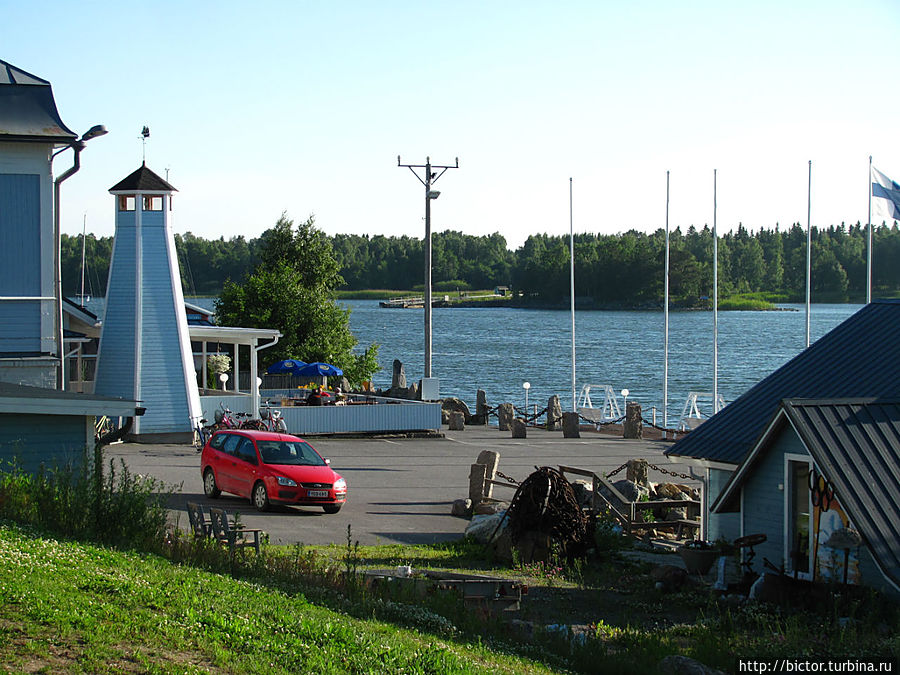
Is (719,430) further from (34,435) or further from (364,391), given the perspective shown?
(364,391)

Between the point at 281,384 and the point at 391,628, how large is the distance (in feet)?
103

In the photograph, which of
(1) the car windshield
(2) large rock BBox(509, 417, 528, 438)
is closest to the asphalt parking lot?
(2) large rock BBox(509, 417, 528, 438)

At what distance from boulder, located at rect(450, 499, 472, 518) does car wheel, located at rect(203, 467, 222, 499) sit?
16.7ft

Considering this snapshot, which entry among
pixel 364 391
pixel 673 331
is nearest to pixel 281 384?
pixel 364 391

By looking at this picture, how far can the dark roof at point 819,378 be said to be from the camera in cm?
1633

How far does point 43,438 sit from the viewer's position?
1630cm

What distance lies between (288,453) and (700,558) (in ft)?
29.7

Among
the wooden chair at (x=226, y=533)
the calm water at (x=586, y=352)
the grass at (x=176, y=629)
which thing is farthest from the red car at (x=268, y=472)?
the calm water at (x=586, y=352)

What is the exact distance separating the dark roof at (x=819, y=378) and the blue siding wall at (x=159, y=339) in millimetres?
16814

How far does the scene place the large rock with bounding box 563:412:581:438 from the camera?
35281 mm

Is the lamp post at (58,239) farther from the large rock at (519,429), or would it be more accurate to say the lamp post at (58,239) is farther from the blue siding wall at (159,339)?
the large rock at (519,429)

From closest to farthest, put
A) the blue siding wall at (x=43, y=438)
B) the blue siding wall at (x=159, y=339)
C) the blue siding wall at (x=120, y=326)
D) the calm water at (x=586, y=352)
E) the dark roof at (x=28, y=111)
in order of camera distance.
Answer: the blue siding wall at (x=43, y=438) → the dark roof at (x=28, y=111) → the blue siding wall at (x=120, y=326) → the blue siding wall at (x=159, y=339) → the calm water at (x=586, y=352)

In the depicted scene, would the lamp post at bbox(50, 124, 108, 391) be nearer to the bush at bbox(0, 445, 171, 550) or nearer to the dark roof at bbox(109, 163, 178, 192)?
the dark roof at bbox(109, 163, 178, 192)

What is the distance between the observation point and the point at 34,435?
53.2ft
